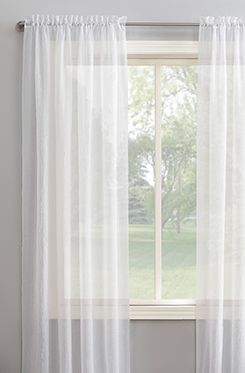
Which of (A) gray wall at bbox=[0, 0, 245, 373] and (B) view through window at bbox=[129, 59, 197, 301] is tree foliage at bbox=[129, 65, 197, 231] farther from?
(A) gray wall at bbox=[0, 0, 245, 373]

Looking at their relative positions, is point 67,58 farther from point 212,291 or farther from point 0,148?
point 212,291

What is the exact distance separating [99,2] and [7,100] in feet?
2.36

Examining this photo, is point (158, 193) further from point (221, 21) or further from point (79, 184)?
point (221, 21)

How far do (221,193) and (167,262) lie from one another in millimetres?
528

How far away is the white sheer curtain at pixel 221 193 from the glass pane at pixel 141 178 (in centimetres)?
32

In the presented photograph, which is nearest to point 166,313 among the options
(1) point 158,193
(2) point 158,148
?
(1) point 158,193

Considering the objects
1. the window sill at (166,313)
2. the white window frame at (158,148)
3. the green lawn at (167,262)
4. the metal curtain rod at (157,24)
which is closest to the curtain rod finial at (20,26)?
the metal curtain rod at (157,24)

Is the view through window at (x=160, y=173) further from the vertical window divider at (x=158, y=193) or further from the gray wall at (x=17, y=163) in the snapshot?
the gray wall at (x=17, y=163)

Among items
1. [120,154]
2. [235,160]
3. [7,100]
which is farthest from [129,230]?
[7,100]

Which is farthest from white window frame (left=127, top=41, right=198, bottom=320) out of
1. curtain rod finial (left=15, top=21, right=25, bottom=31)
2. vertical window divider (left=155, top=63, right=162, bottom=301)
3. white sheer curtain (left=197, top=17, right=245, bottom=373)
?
curtain rod finial (left=15, top=21, right=25, bottom=31)

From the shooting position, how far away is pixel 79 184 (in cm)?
314

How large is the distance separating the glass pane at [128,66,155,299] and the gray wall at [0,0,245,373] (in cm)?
27

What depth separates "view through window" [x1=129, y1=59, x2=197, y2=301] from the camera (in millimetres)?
3346

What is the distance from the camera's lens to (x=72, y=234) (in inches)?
124
